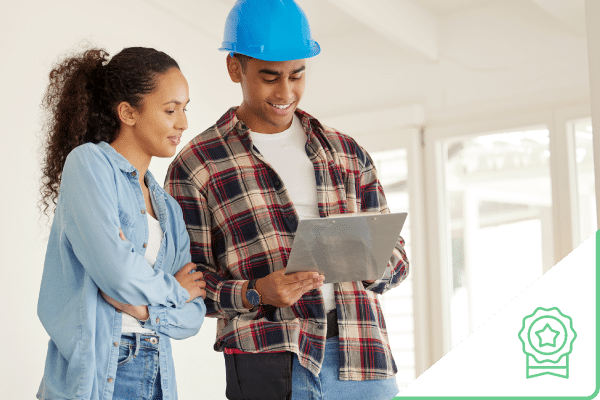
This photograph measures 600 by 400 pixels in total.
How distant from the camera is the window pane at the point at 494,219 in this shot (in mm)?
3584

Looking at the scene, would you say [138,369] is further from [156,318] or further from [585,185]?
[585,185]

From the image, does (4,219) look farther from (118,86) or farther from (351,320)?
(351,320)

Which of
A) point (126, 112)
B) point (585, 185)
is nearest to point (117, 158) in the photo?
point (126, 112)

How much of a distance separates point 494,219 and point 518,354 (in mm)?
2810

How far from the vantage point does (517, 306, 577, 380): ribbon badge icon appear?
3.62 ft

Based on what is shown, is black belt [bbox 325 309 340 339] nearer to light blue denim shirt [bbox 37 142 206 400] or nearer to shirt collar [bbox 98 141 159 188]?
light blue denim shirt [bbox 37 142 206 400]

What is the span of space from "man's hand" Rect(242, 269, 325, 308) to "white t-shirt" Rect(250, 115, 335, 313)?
0.16 m

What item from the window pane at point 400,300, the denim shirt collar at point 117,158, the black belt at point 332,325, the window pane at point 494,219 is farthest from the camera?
the window pane at point 400,300

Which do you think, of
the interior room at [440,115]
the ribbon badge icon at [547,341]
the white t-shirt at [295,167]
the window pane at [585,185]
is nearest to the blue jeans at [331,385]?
the white t-shirt at [295,167]

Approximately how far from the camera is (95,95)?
56.9 inches

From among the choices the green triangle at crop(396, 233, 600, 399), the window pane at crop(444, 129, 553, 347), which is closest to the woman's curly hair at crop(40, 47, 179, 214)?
the green triangle at crop(396, 233, 600, 399)

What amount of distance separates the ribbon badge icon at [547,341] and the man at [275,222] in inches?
16.7

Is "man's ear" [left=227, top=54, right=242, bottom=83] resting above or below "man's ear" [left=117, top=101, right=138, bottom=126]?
above

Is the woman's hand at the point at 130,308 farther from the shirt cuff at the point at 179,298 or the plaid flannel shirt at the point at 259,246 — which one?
the plaid flannel shirt at the point at 259,246
